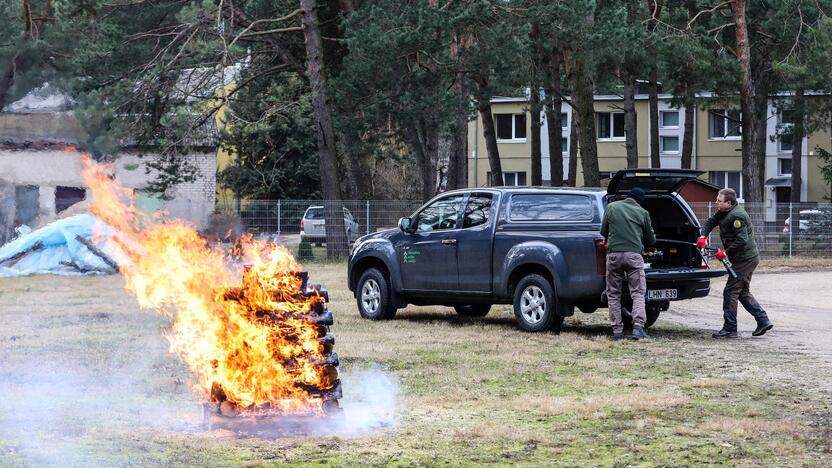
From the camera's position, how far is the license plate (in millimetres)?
15070

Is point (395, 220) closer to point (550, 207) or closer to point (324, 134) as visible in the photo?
point (324, 134)

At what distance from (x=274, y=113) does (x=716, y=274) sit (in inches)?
781

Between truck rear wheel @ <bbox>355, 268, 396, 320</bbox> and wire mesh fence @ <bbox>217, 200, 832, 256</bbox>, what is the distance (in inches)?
626

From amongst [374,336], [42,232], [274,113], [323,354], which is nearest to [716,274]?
[374,336]

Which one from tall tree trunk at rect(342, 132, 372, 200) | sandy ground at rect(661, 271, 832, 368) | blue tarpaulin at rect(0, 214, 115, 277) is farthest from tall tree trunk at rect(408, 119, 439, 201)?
sandy ground at rect(661, 271, 832, 368)

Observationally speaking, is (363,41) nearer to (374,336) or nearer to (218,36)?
(218,36)

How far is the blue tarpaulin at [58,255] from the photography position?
1118 inches

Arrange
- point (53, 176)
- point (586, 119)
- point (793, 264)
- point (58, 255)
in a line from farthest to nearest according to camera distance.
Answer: point (793, 264) < point (586, 119) < point (58, 255) < point (53, 176)

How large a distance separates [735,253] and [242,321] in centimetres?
838

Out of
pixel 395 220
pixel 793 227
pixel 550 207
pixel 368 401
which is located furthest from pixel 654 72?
pixel 368 401

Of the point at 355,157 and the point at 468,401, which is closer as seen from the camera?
the point at 468,401

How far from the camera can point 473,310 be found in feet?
59.4

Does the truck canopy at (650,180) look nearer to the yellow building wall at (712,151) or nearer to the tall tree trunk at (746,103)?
the tall tree trunk at (746,103)

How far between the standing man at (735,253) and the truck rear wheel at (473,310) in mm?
3768
